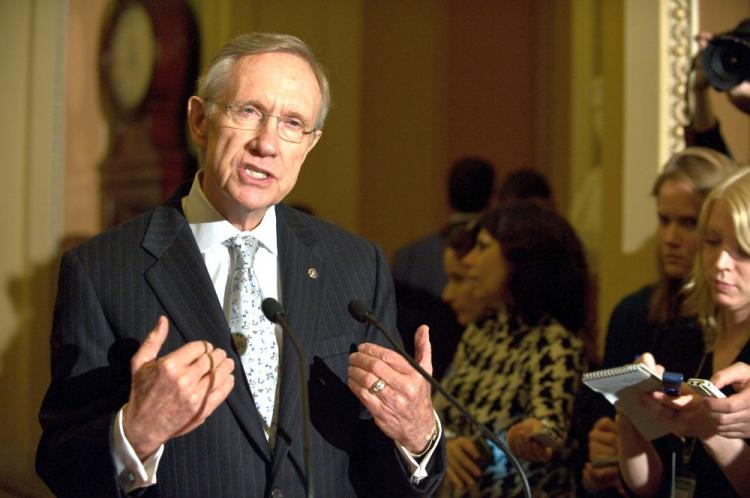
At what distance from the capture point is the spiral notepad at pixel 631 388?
77.5 inches

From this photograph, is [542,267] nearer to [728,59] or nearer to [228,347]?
[728,59]

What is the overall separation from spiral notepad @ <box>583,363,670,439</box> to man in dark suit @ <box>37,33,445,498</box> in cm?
37

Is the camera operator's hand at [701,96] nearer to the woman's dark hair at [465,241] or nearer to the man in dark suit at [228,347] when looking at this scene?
the woman's dark hair at [465,241]

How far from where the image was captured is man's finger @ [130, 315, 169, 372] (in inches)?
60.8

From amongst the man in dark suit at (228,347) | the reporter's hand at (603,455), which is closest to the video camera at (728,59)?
the reporter's hand at (603,455)

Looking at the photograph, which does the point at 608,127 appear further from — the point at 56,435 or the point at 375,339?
the point at 56,435

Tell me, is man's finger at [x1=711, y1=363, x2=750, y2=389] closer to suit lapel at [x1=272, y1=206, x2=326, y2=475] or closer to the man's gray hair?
suit lapel at [x1=272, y1=206, x2=326, y2=475]

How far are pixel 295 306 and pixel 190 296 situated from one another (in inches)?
7.1

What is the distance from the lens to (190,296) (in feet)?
5.77

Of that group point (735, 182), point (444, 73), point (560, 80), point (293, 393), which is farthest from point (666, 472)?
point (444, 73)

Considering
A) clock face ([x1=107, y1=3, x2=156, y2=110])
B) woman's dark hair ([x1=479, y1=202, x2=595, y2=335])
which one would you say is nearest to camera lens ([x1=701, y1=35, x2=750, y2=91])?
woman's dark hair ([x1=479, y1=202, x2=595, y2=335])

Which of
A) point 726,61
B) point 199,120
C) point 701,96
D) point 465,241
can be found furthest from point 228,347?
point 701,96

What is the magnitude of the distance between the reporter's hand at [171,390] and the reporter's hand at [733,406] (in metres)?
0.94

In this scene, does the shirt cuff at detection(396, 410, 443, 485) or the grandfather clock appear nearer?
the shirt cuff at detection(396, 410, 443, 485)
